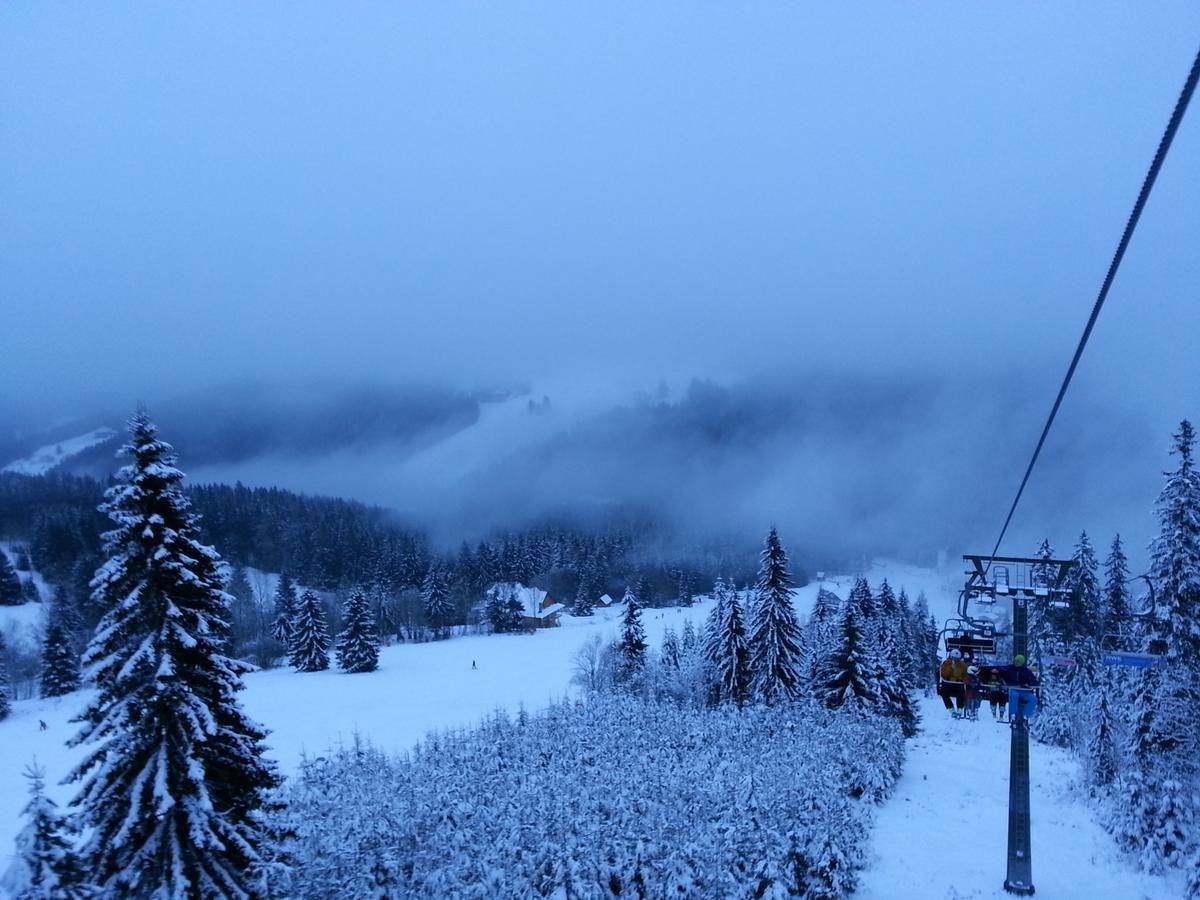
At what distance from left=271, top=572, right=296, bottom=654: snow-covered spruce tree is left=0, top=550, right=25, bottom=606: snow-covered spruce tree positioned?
43847 millimetres

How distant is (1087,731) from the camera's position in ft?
95.2

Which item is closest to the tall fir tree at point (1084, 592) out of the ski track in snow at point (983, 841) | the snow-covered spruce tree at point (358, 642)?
the ski track in snow at point (983, 841)

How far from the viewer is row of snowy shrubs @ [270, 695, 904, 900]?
13.5 m

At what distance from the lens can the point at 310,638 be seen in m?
66.6

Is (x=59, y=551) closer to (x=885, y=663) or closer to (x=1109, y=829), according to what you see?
(x=885, y=663)

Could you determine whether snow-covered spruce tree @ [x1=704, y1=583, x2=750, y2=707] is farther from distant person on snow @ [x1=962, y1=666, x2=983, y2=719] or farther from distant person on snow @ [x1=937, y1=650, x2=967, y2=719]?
distant person on snow @ [x1=937, y1=650, x2=967, y2=719]

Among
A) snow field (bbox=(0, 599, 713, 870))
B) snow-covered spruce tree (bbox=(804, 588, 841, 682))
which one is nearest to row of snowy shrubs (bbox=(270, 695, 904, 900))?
snow field (bbox=(0, 599, 713, 870))

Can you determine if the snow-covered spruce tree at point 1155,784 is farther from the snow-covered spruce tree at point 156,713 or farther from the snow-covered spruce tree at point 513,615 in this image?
the snow-covered spruce tree at point 513,615

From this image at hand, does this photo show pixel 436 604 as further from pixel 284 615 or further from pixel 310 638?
pixel 310 638

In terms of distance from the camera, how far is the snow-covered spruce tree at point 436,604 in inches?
3757

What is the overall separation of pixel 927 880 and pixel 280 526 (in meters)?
158

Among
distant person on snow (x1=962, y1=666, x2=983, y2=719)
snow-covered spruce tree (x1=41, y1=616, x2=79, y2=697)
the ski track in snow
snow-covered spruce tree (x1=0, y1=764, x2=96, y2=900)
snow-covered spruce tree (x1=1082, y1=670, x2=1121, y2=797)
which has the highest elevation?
distant person on snow (x1=962, y1=666, x2=983, y2=719)

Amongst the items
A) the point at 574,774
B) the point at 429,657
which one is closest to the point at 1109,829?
the point at 574,774

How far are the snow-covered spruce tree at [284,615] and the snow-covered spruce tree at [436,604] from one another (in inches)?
749
